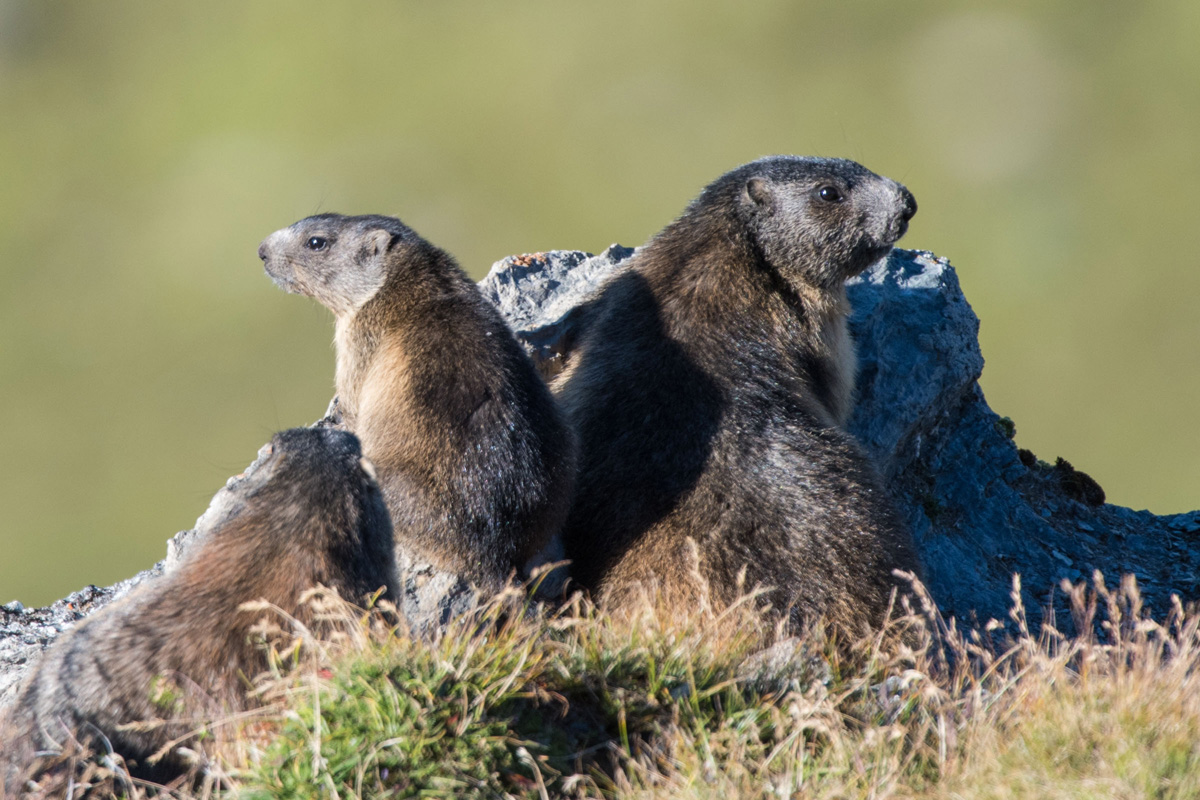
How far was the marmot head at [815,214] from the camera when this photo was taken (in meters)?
9.77

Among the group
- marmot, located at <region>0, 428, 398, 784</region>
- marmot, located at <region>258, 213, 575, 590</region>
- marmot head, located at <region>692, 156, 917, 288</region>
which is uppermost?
marmot head, located at <region>692, 156, 917, 288</region>

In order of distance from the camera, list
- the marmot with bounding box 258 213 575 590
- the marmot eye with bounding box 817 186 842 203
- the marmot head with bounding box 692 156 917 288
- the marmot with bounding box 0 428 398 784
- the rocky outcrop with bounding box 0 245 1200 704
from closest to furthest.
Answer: the marmot with bounding box 0 428 398 784
the marmot with bounding box 258 213 575 590
the marmot head with bounding box 692 156 917 288
the marmot eye with bounding box 817 186 842 203
the rocky outcrop with bounding box 0 245 1200 704

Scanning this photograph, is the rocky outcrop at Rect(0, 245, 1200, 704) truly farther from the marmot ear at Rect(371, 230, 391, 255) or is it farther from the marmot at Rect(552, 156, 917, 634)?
the marmot ear at Rect(371, 230, 391, 255)

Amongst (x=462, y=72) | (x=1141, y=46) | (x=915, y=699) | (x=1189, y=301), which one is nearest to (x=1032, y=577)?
(x=915, y=699)

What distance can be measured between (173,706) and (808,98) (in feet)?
259

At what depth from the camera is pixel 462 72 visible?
3639 inches

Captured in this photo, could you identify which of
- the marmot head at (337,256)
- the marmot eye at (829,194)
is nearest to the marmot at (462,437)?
the marmot head at (337,256)

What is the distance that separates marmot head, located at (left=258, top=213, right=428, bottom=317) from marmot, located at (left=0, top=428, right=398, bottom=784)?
2.90 meters

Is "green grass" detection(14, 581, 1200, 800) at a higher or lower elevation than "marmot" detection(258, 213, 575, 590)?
lower

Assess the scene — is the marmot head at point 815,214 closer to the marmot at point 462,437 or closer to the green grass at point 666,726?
the marmot at point 462,437

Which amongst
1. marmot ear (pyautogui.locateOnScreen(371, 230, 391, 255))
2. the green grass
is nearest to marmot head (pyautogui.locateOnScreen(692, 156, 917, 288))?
marmot ear (pyautogui.locateOnScreen(371, 230, 391, 255))

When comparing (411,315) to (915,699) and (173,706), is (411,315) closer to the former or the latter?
(173,706)

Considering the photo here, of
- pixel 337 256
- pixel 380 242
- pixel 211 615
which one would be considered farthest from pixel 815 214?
pixel 211 615

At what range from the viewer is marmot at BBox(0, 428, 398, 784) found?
247 inches
